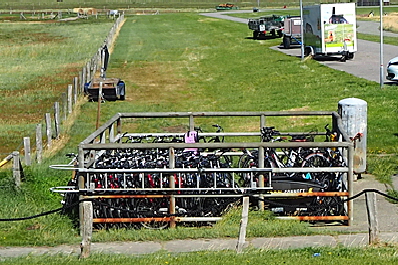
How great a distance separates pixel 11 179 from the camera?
15.3m

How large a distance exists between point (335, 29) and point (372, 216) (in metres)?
29.7

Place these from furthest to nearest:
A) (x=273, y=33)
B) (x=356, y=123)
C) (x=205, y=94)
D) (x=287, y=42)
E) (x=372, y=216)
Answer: (x=273, y=33) < (x=287, y=42) < (x=205, y=94) < (x=356, y=123) < (x=372, y=216)

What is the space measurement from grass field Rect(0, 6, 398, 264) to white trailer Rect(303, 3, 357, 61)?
4.53ft

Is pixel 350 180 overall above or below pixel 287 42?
below

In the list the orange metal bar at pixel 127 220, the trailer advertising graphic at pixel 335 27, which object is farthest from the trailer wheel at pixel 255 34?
the orange metal bar at pixel 127 220

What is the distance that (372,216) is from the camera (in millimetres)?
10172

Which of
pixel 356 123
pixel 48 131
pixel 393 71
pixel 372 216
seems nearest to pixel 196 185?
pixel 372 216

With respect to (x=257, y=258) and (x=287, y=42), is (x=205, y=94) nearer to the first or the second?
(x=287, y=42)

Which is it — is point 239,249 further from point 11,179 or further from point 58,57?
point 58,57

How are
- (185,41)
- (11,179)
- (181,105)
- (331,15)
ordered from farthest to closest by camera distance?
(185,41) → (331,15) → (181,105) → (11,179)

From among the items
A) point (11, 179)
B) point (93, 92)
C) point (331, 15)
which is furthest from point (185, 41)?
point (11, 179)

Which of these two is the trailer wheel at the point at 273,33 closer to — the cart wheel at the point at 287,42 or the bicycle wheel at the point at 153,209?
the cart wheel at the point at 287,42

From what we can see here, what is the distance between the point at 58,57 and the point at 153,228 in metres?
42.5

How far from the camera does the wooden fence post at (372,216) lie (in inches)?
400
